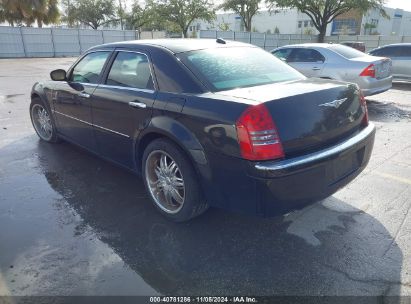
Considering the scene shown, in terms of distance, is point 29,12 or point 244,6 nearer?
point 29,12

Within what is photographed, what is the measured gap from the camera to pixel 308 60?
29.3 feet

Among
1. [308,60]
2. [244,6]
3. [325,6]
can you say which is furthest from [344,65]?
[244,6]

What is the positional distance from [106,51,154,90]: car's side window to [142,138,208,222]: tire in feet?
2.16

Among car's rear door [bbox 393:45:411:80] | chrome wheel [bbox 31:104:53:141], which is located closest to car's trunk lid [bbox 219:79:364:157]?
chrome wheel [bbox 31:104:53:141]

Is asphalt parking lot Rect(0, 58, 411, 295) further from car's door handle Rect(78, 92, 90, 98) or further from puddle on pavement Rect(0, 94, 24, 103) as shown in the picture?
puddle on pavement Rect(0, 94, 24, 103)

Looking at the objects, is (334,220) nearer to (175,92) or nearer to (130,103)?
(175,92)

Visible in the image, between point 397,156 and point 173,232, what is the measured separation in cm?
376

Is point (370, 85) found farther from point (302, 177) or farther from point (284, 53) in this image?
point (302, 177)

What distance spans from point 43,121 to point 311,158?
4.74 meters

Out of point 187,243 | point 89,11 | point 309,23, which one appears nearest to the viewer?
point 187,243

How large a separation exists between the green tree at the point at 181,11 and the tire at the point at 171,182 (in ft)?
Answer: 114

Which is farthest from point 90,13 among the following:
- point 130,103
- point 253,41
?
point 130,103

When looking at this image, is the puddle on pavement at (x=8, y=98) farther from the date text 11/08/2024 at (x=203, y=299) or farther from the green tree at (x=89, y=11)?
the green tree at (x=89, y=11)

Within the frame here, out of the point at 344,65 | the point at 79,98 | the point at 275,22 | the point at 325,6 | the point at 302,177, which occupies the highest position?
the point at 275,22
